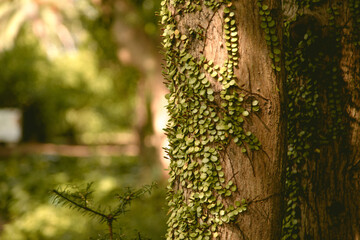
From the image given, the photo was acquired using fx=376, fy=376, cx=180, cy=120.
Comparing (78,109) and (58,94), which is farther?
(78,109)

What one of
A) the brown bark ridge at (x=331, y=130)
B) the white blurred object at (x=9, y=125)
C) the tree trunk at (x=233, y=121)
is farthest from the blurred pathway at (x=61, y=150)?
the tree trunk at (x=233, y=121)

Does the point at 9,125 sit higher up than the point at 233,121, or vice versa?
the point at 9,125

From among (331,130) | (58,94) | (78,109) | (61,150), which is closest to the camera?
(331,130)

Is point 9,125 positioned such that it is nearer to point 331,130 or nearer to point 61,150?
point 61,150

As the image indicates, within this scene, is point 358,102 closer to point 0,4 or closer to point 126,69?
point 126,69

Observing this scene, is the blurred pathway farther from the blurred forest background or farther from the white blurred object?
the white blurred object

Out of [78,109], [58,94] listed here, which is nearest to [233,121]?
[58,94]

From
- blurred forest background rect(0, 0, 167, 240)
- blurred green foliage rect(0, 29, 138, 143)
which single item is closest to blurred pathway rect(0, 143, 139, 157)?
blurred forest background rect(0, 0, 167, 240)

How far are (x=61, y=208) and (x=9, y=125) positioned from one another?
26.2ft

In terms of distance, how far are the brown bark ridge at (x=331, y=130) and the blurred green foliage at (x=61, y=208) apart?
1.28m

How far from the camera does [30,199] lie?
1041 centimetres

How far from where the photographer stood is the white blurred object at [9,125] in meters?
15.2

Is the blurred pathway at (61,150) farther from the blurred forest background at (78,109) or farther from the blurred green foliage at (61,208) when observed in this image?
the blurred green foliage at (61,208)

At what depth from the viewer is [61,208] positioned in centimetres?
880
